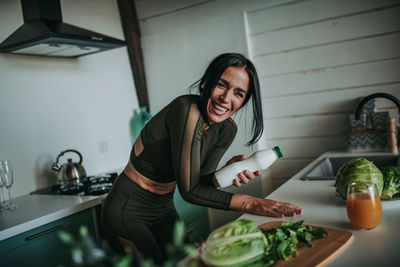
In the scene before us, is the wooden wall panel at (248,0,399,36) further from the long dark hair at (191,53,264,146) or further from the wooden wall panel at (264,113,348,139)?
the long dark hair at (191,53,264,146)

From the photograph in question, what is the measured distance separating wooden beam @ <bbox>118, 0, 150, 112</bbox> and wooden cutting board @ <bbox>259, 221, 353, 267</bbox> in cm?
266

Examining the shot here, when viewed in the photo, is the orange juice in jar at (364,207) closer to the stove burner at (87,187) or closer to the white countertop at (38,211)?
the white countertop at (38,211)

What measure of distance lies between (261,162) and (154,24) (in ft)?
7.85

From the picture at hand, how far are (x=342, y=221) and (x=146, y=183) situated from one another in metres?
0.84

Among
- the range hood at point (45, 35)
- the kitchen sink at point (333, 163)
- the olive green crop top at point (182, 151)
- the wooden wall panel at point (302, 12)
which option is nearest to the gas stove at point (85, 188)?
the olive green crop top at point (182, 151)

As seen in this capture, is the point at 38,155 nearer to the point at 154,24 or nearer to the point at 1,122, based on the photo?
the point at 1,122

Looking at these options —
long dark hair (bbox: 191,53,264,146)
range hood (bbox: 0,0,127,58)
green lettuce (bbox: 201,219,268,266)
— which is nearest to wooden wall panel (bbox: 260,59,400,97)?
range hood (bbox: 0,0,127,58)

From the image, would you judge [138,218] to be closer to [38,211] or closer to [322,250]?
[38,211]

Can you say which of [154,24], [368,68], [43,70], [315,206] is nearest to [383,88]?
[368,68]

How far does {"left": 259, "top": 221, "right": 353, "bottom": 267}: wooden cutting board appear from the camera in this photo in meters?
1.02

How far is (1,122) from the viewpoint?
2477 millimetres

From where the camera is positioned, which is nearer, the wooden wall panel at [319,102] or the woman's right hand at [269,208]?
the woman's right hand at [269,208]

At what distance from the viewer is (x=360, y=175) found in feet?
4.68

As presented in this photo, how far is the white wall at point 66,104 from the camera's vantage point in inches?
101
